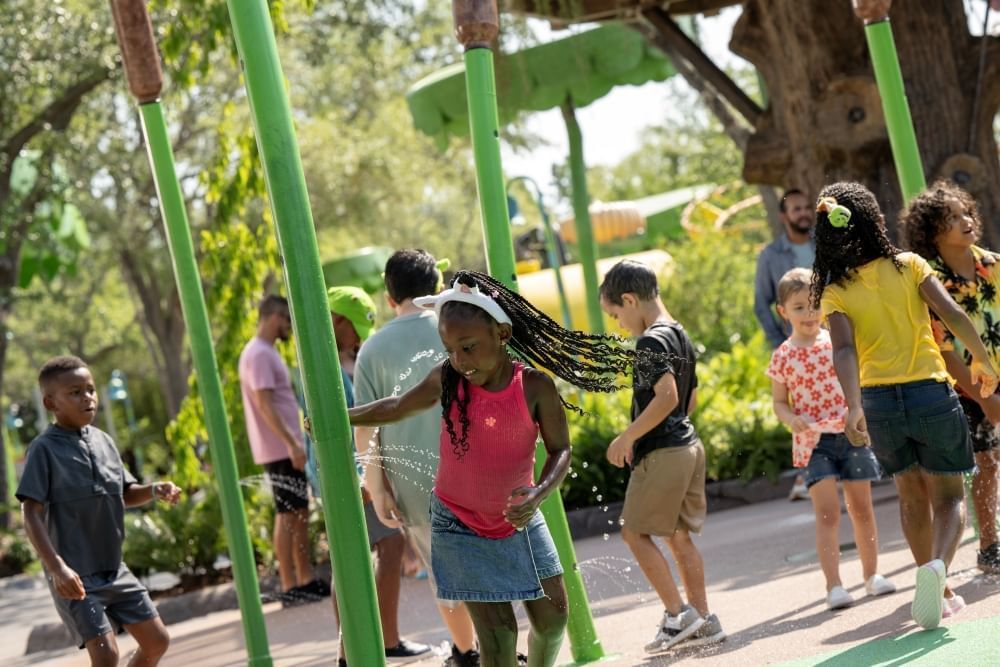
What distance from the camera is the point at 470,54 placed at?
5867mm

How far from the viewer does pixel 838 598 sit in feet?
20.5

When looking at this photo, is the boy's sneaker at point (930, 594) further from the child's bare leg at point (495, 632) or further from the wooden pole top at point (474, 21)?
the wooden pole top at point (474, 21)

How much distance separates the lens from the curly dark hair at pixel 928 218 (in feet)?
20.5

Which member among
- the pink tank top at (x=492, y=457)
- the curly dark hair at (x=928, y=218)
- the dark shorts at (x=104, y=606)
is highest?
the curly dark hair at (x=928, y=218)

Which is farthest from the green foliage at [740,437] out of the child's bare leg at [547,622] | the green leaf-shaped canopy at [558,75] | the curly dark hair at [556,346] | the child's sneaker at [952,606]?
the child's bare leg at [547,622]

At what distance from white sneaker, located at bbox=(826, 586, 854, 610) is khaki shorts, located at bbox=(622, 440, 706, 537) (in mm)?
630

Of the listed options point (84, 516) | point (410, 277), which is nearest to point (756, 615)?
point (410, 277)

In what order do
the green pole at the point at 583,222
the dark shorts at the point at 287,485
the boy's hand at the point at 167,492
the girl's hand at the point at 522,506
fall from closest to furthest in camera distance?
the girl's hand at the point at 522,506 < the boy's hand at the point at 167,492 < the dark shorts at the point at 287,485 < the green pole at the point at 583,222

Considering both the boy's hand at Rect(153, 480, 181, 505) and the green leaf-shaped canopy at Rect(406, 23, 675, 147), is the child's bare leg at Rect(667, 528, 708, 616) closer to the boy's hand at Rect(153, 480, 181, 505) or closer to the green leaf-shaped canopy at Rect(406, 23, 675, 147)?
the boy's hand at Rect(153, 480, 181, 505)

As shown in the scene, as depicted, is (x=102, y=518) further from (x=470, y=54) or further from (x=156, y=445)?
(x=156, y=445)

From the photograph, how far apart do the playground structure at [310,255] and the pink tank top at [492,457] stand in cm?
34

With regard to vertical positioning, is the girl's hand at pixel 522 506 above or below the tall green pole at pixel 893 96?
below

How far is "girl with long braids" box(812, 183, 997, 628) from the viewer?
5.64 meters

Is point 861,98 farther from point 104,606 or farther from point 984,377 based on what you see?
point 104,606
